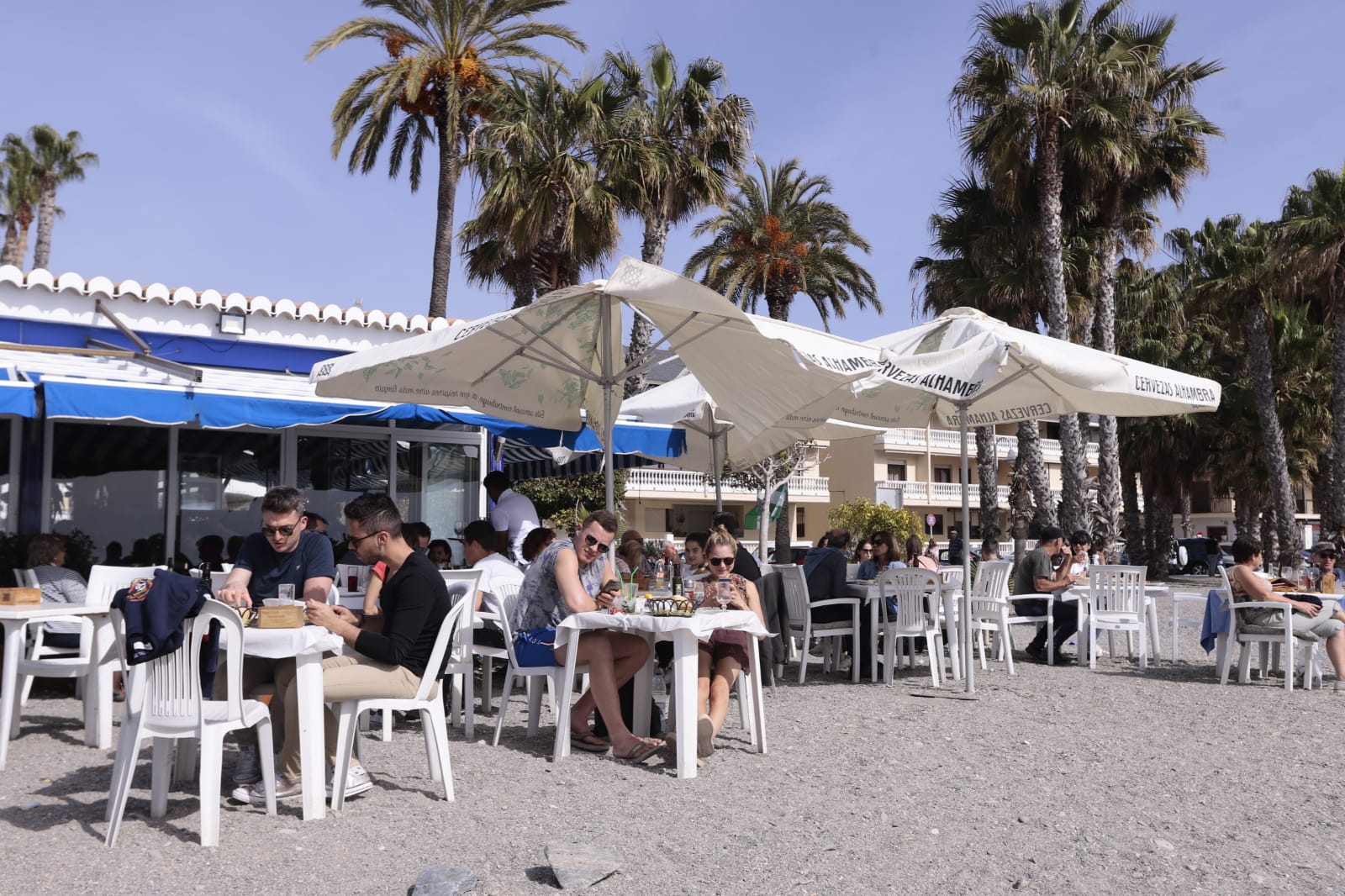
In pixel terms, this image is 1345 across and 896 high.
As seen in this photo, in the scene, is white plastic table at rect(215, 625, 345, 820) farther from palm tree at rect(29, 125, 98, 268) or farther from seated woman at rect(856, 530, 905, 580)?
palm tree at rect(29, 125, 98, 268)

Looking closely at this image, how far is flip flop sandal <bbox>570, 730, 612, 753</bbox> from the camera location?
20.5 feet

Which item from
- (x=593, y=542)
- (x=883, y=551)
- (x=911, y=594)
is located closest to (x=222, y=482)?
(x=883, y=551)

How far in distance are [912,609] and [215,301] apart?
8.08 meters

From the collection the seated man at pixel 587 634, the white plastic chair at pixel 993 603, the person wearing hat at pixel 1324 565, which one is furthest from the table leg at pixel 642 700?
the person wearing hat at pixel 1324 565

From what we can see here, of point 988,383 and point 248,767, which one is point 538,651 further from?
point 988,383

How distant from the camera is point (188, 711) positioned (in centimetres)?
436

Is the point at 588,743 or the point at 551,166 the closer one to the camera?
the point at 588,743

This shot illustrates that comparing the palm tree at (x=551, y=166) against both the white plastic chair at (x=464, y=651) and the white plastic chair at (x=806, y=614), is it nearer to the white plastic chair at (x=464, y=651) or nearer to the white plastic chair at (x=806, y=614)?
the white plastic chair at (x=806, y=614)

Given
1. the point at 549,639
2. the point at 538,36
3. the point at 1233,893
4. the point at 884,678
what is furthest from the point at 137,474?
the point at 538,36

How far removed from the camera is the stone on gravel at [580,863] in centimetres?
391

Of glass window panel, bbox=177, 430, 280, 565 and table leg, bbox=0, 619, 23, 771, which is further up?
glass window panel, bbox=177, 430, 280, 565

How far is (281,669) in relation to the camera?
4918 mm

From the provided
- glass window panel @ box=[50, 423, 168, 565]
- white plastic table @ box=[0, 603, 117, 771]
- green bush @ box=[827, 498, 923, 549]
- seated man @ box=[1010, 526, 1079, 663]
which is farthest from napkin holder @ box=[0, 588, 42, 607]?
green bush @ box=[827, 498, 923, 549]

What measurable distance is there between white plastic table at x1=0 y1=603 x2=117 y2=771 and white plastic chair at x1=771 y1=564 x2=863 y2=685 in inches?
182
